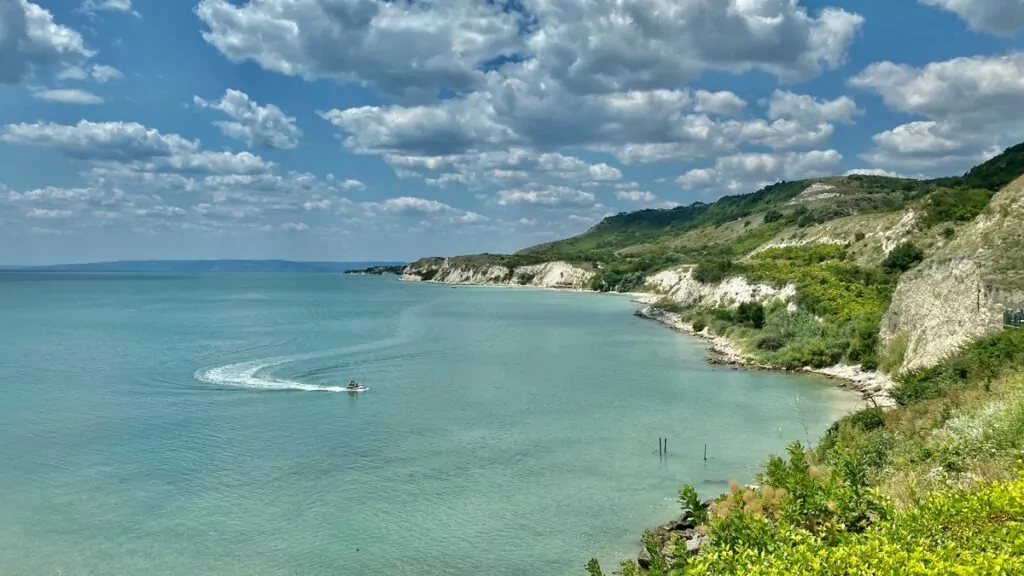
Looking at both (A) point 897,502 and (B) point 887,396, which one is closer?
(A) point 897,502

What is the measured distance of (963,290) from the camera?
39281 millimetres

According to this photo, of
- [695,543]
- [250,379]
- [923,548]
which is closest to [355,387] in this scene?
[250,379]

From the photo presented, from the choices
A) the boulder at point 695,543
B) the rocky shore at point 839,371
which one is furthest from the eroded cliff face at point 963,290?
the boulder at point 695,543

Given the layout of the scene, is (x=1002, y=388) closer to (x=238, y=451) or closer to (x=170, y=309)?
(x=238, y=451)

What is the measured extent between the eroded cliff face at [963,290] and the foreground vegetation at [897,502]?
997cm

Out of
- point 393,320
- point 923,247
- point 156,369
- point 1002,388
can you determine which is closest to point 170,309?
point 393,320

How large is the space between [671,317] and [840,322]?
134ft

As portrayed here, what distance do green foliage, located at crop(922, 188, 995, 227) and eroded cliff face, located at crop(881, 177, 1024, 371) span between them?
3826cm

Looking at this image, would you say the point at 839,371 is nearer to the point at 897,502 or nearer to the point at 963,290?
the point at 963,290

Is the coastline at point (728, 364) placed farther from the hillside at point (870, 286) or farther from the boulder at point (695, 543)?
the hillside at point (870, 286)

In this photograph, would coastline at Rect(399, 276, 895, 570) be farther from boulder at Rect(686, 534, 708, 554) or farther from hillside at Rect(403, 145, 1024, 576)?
hillside at Rect(403, 145, 1024, 576)

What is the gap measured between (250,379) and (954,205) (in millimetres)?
83992

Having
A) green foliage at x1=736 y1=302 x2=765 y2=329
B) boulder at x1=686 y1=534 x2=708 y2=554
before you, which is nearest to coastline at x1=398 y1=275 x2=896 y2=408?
green foliage at x1=736 y1=302 x2=765 y2=329

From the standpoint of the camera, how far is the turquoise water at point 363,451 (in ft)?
68.8
